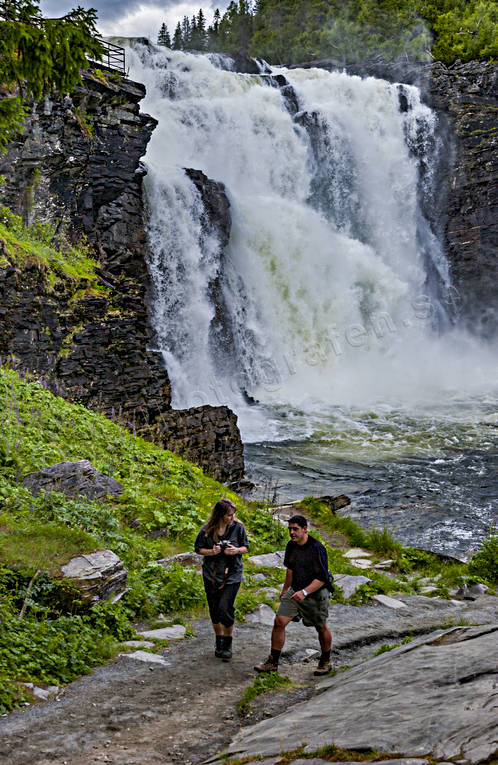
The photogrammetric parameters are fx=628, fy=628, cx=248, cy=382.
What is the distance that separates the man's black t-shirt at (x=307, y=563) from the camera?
5621 millimetres

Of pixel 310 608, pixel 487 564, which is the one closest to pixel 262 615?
pixel 310 608

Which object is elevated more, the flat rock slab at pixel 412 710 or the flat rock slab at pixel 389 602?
the flat rock slab at pixel 412 710

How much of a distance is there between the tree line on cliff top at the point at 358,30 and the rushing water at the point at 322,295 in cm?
979

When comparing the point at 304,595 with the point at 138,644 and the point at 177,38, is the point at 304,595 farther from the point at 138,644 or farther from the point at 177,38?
the point at 177,38

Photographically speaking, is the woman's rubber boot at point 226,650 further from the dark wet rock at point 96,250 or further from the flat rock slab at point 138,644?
the dark wet rock at point 96,250

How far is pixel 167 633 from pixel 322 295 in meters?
24.8

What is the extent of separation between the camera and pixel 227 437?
604 inches

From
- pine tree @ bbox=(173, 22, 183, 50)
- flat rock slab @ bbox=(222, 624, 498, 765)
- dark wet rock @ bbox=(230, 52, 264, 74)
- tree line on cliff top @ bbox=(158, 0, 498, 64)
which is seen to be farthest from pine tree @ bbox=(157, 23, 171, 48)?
flat rock slab @ bbox=(222, 624, 498, 765)

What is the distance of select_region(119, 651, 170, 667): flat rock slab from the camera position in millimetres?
5664

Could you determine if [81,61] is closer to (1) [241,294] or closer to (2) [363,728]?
(2) [363,728]

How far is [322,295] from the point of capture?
98.0 ft

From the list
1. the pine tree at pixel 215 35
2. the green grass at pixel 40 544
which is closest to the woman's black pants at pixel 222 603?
the green grass at pixel 40 544

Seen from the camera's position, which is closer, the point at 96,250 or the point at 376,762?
the point at 376,762

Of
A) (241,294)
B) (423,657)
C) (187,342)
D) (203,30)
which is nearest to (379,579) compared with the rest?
(423,657)
